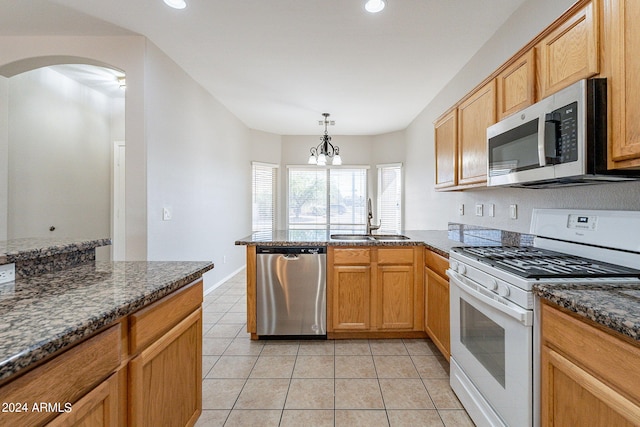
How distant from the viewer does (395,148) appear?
5660 millimetres

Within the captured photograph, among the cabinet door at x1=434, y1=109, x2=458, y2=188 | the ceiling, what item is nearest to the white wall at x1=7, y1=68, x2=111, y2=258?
the ceiling

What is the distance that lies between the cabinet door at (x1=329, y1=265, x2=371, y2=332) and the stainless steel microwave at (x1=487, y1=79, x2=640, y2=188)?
1.38 m

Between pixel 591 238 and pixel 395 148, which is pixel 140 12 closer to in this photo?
pixel 591 238

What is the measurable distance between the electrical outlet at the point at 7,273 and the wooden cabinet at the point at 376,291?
1912 millimetres

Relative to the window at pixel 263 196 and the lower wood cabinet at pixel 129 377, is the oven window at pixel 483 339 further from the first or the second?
the window at pixel 263 196

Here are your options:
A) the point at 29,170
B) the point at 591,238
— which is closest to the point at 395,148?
the point at 591,238

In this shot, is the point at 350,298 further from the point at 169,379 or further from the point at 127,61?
the point at 127,61

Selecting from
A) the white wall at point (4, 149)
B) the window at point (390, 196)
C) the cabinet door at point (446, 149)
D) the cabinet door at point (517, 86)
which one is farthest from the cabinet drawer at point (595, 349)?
the window at point (390, 196)

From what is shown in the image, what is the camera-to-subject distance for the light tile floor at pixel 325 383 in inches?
65.3

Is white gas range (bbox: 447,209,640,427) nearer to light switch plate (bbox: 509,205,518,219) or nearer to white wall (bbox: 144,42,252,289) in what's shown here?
light switch plate (bbox: 509,205,518,219)

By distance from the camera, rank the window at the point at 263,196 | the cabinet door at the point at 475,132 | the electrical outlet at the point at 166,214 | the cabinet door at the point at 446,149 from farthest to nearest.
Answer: the window at the point at 263,196, the electrical outlet at the point at 166,214, the cabinet door at the point at 446,149, the cabinet door at the point at 475,132

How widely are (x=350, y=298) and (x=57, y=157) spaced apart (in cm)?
369

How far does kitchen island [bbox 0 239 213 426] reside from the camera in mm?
635

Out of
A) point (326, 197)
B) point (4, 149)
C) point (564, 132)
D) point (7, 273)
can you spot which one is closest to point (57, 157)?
point (4, 149)
